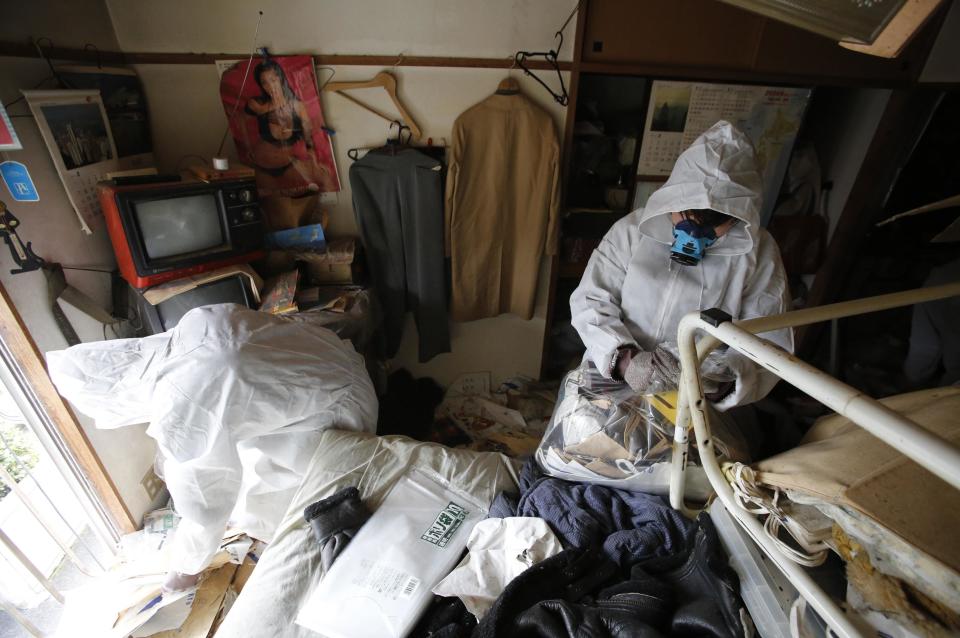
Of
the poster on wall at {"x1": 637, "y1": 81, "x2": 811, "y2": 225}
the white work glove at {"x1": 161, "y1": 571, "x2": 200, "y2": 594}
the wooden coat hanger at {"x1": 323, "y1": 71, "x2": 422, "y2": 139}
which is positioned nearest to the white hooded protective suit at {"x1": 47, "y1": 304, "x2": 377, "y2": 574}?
the white work glove at {"x1": 161, "y1": 571, "x2": 200, "y2": 594}

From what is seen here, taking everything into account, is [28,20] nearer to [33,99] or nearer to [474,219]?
[33,99]

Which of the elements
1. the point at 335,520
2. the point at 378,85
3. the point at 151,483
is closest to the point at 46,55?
the point at 378,85

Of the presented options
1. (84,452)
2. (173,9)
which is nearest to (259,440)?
(84,452)

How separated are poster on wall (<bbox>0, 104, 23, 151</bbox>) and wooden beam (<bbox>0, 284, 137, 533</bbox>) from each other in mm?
391

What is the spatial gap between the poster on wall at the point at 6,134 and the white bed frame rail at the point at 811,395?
1782 mm

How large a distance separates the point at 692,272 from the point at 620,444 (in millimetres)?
617

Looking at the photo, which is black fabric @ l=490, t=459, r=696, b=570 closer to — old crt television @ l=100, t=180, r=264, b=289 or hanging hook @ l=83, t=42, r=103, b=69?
old crt television @ l=100, t=180, r=264, b=289

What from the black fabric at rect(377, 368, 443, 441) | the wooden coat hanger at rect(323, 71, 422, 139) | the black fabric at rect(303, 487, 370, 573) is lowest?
the black fabric at rect(377, 368, 443, 441)

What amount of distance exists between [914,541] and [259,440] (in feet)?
4.74

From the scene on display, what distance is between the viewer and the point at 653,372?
124 centimetres

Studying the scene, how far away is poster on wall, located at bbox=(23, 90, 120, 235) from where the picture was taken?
1311 mm

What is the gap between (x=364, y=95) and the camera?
6.26 feet

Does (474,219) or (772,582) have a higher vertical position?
(474,219)

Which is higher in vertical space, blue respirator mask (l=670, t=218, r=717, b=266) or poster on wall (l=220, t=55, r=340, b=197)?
poster on wall (l=220, t=55, r=340, b=197)
